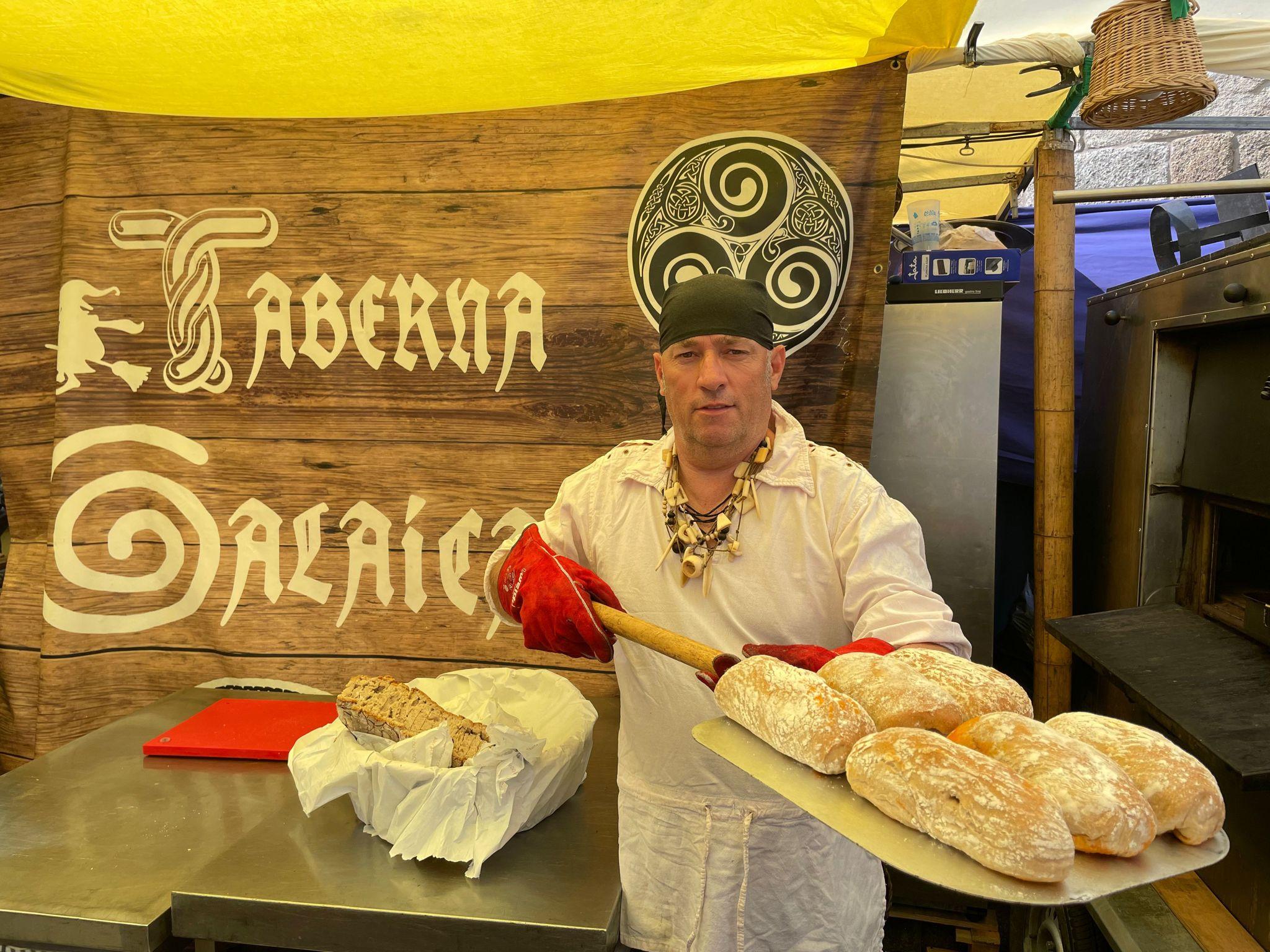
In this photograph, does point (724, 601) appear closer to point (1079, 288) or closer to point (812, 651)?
point (812, 651)

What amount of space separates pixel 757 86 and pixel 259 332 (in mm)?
1776

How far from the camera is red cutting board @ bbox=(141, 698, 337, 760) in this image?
2.34 metres

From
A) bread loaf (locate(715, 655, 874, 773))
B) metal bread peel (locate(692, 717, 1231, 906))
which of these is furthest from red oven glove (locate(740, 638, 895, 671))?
metal bread peel (locate(692, 717, 1231, 906))

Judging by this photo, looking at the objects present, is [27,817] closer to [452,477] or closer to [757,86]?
[452,477]

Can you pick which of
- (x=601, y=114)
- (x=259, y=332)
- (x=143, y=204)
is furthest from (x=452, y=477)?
(x=143, y=204)

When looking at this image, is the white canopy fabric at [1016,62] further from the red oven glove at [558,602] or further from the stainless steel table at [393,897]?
the stainless steel table at [393,897]

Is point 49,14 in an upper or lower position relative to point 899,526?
upper

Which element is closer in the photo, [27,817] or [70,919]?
[70,919]

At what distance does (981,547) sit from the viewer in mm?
2773

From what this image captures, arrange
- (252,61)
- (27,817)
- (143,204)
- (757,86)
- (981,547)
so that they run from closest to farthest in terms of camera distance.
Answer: (27,817) → (252,61) → (757,86) → (981,547) → (143,204)

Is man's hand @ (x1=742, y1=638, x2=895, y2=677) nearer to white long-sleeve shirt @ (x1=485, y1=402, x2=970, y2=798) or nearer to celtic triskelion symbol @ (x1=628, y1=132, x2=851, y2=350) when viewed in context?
white long-sleeve shirt @ (x1=485, y1=402, x2=970, y2=798)

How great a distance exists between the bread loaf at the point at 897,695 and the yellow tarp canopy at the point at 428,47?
1.55 metres

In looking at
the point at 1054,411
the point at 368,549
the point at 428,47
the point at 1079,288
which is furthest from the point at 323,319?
the point at 1079,288

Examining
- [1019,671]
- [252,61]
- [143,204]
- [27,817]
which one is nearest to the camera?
[27,817]
